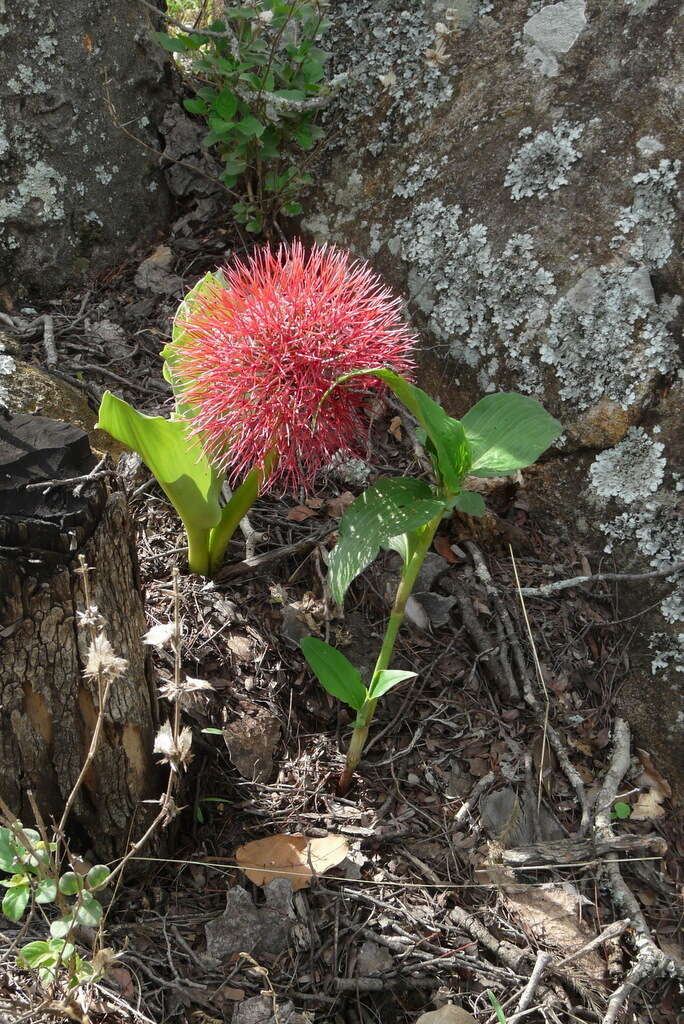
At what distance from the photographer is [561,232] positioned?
243 centimetres

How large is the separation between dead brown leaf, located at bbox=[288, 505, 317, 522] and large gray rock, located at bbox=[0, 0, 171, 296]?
121 cm

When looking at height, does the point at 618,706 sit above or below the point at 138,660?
below

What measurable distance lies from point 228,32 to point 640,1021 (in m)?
2.73

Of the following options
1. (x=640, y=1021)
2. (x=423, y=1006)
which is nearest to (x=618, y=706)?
(x=640, y=1021)

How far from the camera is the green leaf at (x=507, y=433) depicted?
5.11 ft

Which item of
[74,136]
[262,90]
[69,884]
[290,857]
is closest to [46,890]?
[69,884]

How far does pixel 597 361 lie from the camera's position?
2363mm

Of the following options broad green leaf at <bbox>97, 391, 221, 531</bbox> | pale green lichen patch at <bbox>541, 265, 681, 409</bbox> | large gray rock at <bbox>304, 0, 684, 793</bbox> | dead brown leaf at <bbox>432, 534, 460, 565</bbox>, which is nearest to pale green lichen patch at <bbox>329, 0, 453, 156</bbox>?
large gray rock at <bbox>304, 0, 684, 793</bbox>

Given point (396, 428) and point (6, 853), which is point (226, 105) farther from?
point (6, 853)

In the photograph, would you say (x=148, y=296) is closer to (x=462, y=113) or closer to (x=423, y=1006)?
(x=462, y=113)

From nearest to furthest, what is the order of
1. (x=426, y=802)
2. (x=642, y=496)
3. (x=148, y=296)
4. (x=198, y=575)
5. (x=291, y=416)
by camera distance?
(x=291, y=416), (x=426, y=802), (x=198, y=575), (x=642, y=496), (x=148, y=296)

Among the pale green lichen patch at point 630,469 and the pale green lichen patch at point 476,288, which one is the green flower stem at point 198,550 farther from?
the pale green lichen patch at point 630,469

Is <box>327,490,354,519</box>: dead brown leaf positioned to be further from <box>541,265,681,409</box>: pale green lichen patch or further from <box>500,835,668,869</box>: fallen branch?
<box>500,835,668,869</box>: fallen branch

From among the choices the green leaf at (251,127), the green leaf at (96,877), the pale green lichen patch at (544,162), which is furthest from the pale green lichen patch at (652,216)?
the green leaf at (96,877)
